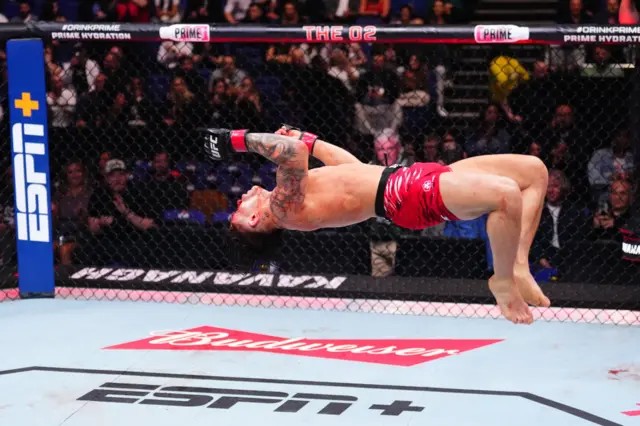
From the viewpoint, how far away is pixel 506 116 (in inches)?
278

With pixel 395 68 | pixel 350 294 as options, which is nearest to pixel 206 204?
pixel 350 294

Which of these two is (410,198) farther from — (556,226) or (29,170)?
(29,170)

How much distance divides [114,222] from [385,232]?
191 cm

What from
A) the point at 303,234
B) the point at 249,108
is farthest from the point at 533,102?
the point at 249,108

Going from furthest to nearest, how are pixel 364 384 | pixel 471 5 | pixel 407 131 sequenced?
pixel 471 5 < pixel 407 131 < pixel 364 384

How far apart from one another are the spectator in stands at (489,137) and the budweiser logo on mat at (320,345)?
60.0 inches

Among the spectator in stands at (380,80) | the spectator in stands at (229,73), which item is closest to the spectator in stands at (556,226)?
the spectator in stands at (380,80)

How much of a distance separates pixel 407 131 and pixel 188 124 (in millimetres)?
1545

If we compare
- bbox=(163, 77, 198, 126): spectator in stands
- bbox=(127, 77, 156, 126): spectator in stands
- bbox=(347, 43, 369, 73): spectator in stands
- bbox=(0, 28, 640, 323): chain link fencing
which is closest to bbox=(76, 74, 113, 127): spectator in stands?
bbox=(0, 28, 640, 323): chain link fencing

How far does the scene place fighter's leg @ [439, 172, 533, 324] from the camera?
154 inches

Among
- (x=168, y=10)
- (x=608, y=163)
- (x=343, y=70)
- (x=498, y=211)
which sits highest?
(x=168, y=10)

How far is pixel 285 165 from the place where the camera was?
4281 millimetres

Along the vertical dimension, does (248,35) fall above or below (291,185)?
above

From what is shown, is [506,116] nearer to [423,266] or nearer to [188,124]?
[423,266]
